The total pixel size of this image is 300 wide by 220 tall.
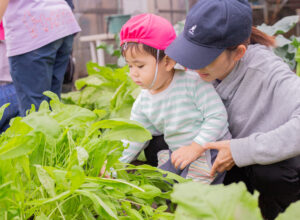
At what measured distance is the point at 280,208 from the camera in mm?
1230

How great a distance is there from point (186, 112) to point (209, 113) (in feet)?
0.27

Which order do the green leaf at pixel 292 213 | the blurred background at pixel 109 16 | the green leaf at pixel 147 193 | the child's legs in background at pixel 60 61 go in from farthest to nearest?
the blurred background at pixel 109 16, the child's legs in background at pixel 60 61, the green leaf at pixel 147 193, the green leaf at pixel 292 213

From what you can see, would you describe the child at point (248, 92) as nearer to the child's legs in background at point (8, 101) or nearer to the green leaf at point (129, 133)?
the green leaf at point (129, 133)

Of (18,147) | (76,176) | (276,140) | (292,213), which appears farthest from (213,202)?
(276,140)

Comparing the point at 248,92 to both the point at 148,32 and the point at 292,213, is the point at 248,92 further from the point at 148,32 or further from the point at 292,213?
the point at 292,213

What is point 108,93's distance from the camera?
6.97ft

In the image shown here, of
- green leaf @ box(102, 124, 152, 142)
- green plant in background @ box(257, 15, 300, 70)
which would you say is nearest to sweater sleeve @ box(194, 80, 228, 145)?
green leaf @ box(102, 124, 152, 142)

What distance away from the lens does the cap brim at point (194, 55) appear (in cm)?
108

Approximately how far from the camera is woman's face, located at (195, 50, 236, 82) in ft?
3.67

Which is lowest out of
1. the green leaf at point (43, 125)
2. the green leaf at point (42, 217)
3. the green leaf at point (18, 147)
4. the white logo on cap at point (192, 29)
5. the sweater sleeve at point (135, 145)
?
the sweater sleeve at point (135, 145)

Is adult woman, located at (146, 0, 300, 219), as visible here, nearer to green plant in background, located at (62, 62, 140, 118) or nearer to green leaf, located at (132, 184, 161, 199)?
green leaf, located at (132, 184, 161, 199)

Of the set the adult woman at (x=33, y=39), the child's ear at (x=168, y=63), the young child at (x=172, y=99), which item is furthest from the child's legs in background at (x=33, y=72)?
A: the child's ear at (x=168, y=63)

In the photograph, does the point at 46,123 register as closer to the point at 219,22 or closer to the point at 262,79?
the point at 219,22

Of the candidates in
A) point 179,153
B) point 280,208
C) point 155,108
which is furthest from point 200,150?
point 280,208
